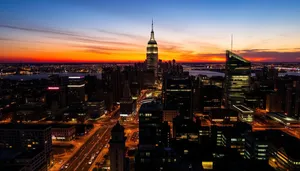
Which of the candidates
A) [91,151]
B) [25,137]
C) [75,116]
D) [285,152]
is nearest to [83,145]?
[91,151]

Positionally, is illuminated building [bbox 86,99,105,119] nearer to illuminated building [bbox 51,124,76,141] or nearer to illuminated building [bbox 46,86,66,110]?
illuminated building [bbox 46,86,66,110]

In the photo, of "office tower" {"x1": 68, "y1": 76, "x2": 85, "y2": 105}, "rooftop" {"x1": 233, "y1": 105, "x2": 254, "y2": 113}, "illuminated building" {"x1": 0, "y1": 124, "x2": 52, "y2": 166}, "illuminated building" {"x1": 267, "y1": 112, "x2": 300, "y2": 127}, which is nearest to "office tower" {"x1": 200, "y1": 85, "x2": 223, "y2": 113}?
"rooftop" {"x1": 233, "y1": 105, "x2": 254, "y2": 113}

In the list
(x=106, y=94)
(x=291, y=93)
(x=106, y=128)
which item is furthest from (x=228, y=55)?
(x=106, y=128)

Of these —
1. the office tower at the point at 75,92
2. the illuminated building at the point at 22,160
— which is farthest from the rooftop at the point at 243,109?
the office tower at the point at 75,92

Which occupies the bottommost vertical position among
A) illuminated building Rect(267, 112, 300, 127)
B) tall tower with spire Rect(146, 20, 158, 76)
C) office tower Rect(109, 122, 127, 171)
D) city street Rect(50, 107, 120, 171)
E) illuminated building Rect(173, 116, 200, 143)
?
city street Rect(50, 107, 120, 171)

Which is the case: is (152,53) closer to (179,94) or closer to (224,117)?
(179,94)

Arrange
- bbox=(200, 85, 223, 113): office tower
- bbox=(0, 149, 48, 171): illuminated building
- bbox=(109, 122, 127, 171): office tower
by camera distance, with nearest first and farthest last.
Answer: bbox=(109, 122, 127, 171): office tower, bbox=(0, 149, 48, 171): illuminated building, bbox=(200, 85, 223, 113): office tower

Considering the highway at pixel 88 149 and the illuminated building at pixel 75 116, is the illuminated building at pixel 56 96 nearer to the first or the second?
the illuminated building at pixel 75 116
